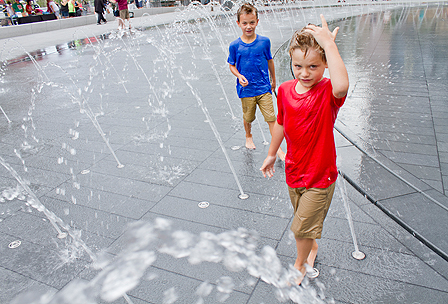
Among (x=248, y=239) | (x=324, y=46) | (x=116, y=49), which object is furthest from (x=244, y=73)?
(x=116, y=49)

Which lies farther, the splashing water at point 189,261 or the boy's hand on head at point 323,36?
the splashing water at point 189,261

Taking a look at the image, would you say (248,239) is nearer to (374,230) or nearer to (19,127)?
(374,230)

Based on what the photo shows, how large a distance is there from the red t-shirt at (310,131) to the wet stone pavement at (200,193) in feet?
2.30

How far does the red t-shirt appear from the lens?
1.70m

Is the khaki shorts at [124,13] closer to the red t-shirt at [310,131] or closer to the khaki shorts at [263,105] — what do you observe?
the khaki shorts at [263,105]

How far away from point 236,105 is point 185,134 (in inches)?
49.0

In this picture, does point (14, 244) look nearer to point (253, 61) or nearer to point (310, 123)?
point (310, 123)

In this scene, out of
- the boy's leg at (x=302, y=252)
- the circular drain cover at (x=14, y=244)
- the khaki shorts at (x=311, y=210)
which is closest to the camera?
the khaki shorts at (x=311, y=210)

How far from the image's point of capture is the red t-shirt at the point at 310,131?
5.58ft

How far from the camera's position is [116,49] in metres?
11.3

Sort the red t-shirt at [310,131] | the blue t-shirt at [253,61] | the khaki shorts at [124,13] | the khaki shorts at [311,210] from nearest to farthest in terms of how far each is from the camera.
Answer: the red t-shirt at [310,131], the khaki shorts at [311,210], the blue t-shirt at [253,61], the khaki shorts at [124,13]

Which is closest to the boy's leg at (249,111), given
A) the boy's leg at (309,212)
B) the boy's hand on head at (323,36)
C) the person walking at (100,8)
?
the boy's leg at (309,212)

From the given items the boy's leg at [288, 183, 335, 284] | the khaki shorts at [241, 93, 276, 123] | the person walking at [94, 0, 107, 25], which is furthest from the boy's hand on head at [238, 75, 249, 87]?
the person walking at [94, 0, 107, 25]

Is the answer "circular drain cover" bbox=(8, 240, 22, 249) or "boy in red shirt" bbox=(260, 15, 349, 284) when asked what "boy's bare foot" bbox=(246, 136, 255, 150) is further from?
"circular drain cover" bbox=(8, 240, 22, 249)
